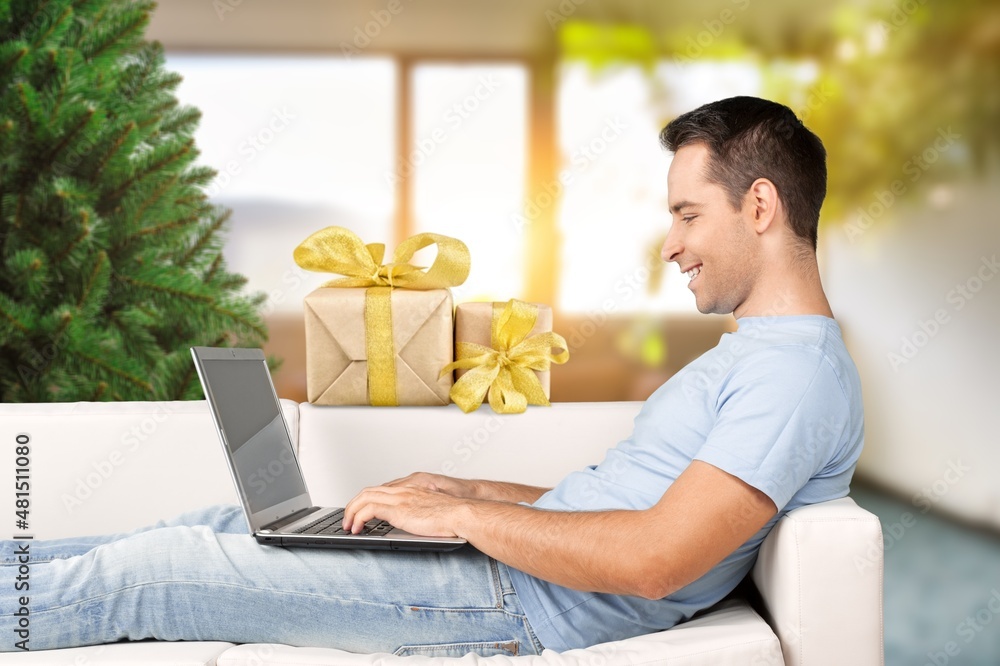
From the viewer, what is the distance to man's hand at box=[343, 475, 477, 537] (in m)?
1.14

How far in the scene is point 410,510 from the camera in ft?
3.84

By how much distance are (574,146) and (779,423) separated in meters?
2.83

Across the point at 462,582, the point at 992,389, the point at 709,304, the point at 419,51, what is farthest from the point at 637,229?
the point at 462,582

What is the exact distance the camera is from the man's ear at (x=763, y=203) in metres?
1.16

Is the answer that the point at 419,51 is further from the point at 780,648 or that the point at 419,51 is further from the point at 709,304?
the point at 780,648

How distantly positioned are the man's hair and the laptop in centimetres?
61

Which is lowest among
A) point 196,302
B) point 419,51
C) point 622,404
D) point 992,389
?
point 992,389

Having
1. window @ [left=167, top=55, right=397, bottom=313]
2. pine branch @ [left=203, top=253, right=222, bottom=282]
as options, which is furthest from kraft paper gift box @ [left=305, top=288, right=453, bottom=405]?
window @ [left=167, top=55, right=397, bottom=313]

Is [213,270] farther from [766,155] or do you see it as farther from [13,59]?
[766,155]

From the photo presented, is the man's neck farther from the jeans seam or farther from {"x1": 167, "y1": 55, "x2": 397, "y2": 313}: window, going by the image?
{"x1": 167, "y1": 55, "x2": 397, "y2": 313}: window

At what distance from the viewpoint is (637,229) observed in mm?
3695

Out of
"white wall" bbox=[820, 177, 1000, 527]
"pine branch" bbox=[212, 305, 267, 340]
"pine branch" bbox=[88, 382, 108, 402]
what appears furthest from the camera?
"white wall" bbox=[820, 177, 1000, 527]

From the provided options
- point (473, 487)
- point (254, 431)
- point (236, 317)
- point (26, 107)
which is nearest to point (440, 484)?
point (473, 487)

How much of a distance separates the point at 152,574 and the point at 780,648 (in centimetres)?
78
